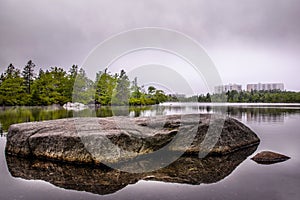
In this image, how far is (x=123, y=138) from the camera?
713 centimetres

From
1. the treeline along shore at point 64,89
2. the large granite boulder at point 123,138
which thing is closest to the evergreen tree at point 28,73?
the treeline along shore at point 64,89

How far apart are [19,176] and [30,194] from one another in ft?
4.65

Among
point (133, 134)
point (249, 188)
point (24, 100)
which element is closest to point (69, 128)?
point (133, 134)

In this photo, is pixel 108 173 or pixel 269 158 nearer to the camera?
pixel 108 173

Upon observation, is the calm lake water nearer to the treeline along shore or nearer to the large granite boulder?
the large granite boulder

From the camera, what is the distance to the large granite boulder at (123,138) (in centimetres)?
682

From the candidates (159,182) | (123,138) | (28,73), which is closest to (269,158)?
(159,182)

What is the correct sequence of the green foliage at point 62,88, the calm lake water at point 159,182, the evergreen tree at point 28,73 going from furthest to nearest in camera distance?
the evergreen tree at point 28,73 < the green foliage at point 62,88 < the calm lake water at point 159,182

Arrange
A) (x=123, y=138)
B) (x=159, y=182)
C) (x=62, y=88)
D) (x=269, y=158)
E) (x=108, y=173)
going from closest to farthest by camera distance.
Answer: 1. (x=159, y=182)
2. (x=108, y=173)
3. (x=269, y=158)
4. (x=123, y=138)
5. (x=62, y=88)

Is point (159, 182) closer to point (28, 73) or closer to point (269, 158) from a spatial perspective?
point (269, 158)

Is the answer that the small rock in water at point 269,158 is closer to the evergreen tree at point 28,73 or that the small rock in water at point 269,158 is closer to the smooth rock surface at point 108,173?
the smooth rock surface at point 108,173

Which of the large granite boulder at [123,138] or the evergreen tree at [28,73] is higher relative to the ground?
the evergreen tree at [28,73]

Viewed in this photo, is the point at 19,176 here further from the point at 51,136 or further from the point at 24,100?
the point at 24,100

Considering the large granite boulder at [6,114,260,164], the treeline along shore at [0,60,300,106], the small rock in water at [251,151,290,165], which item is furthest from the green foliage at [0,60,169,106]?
the small rock in water at [251,151,290,165]
